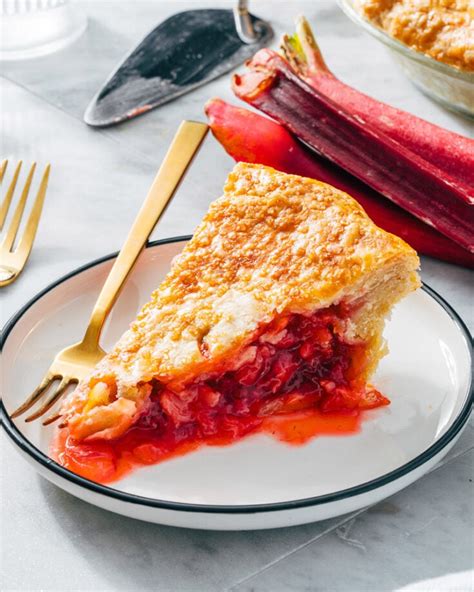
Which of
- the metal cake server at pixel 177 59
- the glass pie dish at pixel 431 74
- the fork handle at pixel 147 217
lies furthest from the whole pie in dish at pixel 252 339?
the metal cake server at pixel 177 59

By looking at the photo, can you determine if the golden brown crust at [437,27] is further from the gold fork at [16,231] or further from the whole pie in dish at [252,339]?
the gold fork at [16,231]

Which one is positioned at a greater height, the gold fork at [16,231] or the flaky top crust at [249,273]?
the flaky top crust at [249,273]

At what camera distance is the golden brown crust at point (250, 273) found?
6.01 ft

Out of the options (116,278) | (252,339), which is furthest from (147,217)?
(252,339)

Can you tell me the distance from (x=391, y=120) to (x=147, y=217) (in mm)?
791

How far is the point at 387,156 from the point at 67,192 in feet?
3.18

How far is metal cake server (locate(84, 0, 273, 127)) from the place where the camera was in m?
3.26

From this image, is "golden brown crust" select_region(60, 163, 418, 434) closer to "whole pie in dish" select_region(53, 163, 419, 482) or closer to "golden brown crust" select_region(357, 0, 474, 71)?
"whole pie in dish" select_region(53, 163, 419, 482)

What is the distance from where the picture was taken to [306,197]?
2.03 metres

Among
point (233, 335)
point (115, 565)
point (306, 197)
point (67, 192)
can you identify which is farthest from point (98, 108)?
point (115, 565)

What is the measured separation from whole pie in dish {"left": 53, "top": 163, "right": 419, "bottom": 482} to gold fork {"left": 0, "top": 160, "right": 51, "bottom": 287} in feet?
2.24

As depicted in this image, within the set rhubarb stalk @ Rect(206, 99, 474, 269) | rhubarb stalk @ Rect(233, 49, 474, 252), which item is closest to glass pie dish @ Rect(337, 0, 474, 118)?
rhubarb stalk @ Rect(233, 49, 474, 252)

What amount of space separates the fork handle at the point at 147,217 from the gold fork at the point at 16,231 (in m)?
0.39

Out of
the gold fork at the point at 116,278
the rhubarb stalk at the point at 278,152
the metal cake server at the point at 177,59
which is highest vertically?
the rhubarb stalk at the point at 278,152
